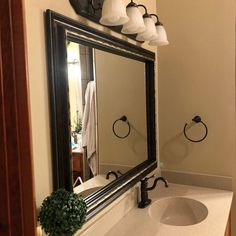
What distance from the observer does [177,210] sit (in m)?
1.76

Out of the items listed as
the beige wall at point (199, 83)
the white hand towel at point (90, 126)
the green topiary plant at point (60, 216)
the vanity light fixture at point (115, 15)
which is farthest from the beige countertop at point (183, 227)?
the vanity light fixture at point (115, 15)

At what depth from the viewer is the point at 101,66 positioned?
4.42 ft

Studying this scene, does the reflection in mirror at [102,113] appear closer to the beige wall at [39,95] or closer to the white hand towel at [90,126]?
the white hand towel at [90,126]

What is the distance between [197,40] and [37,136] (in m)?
1.44

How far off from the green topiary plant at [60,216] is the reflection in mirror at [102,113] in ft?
0.82

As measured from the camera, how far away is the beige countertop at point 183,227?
1.29 meters

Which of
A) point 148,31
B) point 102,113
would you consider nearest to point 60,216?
point 102,113

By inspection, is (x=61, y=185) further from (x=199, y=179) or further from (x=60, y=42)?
(x=199, y=179)

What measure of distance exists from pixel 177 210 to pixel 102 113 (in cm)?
90

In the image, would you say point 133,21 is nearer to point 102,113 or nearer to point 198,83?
point 102,113

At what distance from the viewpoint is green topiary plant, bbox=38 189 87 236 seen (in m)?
0.79

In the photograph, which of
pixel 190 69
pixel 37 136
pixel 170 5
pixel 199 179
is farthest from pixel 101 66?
pixel 199 179

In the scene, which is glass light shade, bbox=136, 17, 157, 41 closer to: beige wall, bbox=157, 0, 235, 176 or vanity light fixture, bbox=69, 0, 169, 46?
vanity light fixture, bbox=69, 0, 169, 46

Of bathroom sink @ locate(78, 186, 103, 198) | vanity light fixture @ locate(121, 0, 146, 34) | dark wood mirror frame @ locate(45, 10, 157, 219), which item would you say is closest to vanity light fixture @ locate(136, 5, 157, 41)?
vanity light fixture @ locate(121, 0, 146, 34)
